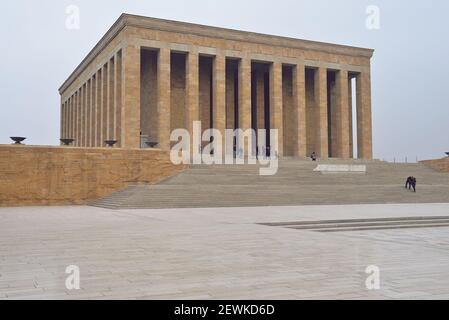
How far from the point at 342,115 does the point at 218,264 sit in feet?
108

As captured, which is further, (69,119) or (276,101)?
(69,119)

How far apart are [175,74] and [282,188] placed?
17.3 m

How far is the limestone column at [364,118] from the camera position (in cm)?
3741

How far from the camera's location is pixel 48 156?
21.2m

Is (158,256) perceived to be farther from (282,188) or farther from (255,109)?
(255,109)

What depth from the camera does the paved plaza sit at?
4.27 m

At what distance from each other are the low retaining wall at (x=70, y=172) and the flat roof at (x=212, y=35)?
36.8 feet

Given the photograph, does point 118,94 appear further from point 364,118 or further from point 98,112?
point 364,118

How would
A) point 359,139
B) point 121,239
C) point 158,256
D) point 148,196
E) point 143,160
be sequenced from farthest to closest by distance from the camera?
point 359,139 < point 143,160 < point 148,196 < point 121,239 < point 158,256

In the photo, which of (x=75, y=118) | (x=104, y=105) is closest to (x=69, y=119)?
(x=75, y=118)

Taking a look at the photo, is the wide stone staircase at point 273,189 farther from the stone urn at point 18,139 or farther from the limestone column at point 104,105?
the limestone column at point 104,105

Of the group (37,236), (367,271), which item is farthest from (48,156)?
(367,271)

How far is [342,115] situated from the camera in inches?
1454

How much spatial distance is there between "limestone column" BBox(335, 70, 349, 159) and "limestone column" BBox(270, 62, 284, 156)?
5622mm
